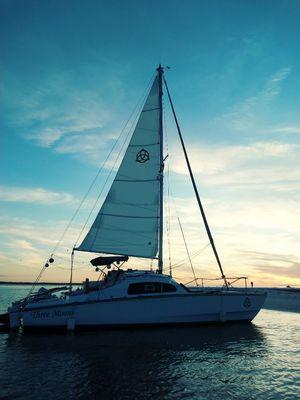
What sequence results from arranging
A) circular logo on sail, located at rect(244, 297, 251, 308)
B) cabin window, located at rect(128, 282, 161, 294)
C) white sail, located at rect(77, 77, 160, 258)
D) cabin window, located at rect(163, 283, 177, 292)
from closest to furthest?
cabin window, located at rect(128, 282, 161, 294) < cabin window, located at rect(163, 283, 177, 292) < white sail, located at rect(77, 77, 160, 258) < circular logo on sail, located at rect(244, 297, 251, 308)

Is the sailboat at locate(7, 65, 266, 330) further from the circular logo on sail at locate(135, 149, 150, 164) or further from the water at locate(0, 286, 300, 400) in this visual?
the water at locate(0, 286, 300, 400)

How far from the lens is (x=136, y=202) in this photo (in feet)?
67.9

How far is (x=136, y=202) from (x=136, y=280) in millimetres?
4557

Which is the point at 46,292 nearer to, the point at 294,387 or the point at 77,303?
the point at 77,303

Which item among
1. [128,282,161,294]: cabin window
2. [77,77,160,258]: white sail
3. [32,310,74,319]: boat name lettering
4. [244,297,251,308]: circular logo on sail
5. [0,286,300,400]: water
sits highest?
[77,77,160,258]: white sail

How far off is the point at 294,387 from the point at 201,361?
346 centimetres

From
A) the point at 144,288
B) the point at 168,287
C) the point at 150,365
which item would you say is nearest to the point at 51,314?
the point at 144,288

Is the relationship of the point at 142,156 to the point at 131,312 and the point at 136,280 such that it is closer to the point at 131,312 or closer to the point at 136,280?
the point at 136,280

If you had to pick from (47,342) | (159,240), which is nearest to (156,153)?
(159,240)

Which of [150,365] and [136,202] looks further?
[136,202]

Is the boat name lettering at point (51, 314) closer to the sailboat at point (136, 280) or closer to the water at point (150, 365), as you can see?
the sailboat at point (136, 280)

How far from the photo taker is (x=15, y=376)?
9.88 metres

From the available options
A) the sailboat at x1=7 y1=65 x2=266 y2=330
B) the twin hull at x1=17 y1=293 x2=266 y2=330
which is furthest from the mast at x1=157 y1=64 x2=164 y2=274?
the twin hull at x1=17 y1=293 x2=266 y2=330

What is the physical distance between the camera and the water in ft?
28.8
